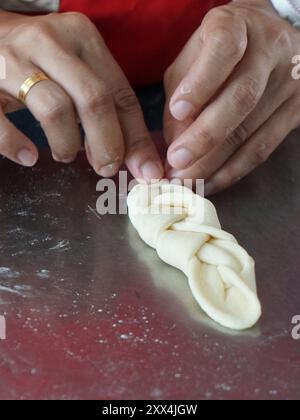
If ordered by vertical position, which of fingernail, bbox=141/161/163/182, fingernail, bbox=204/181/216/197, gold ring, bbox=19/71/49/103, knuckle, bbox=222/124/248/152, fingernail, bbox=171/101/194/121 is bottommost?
fingernail, bbox=204/181/216/197

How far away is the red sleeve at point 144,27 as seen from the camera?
1443mm

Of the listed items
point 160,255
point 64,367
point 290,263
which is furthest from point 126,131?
point 64,367

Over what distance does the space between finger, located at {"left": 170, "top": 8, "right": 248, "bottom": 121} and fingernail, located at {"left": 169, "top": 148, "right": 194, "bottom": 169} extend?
0.06 metres

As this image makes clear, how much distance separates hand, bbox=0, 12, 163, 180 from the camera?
1.10 m

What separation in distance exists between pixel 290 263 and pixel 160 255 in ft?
0.70

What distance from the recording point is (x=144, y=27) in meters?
1.49

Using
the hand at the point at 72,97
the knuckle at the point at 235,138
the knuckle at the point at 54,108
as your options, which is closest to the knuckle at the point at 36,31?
the hand at the point at 72,97

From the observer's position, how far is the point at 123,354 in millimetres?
891

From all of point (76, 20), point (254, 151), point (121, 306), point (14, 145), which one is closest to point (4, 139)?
point (14, 145)

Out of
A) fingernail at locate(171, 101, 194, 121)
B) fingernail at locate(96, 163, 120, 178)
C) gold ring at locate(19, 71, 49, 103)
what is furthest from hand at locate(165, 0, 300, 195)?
gold ring at locate(19, 71, 49, 103)

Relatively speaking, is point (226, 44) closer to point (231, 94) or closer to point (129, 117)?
point (231, 94)

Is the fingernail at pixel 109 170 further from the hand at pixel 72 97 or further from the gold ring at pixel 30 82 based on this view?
the gold ring at pixel 30 82

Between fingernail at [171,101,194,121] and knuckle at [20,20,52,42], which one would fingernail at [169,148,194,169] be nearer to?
fingernail at [171,101,194,121]

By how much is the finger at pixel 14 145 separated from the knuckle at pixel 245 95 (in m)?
0.36
